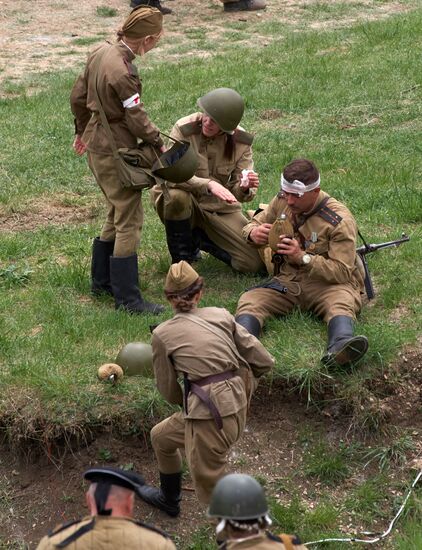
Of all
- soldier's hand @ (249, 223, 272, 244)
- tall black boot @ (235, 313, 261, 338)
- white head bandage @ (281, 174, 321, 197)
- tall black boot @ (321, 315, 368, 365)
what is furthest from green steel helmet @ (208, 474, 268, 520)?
soldier's hand @ (249, 223, 272, 244)

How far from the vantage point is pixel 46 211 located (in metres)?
11.4

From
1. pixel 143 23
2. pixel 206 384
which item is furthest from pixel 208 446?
pixel 143 23

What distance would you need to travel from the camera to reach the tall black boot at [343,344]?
7.40m

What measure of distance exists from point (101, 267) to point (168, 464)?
266cm

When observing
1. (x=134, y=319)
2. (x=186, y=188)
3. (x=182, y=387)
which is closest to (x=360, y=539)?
(x=182, y=387)

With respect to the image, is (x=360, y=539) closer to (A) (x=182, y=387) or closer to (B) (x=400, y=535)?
(B) (x=400, y=535)

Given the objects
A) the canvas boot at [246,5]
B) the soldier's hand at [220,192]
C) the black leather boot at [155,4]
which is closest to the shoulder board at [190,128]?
the soldier's hand at [220,192]

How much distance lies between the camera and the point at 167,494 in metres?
6.88

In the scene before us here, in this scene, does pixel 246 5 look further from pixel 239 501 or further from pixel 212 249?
pixel 239 501

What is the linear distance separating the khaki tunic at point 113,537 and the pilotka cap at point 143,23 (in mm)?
4413

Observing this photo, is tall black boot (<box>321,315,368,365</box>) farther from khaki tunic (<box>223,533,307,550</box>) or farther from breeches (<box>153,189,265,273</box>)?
khaki tunic (<box>223,533,307,550</box>)

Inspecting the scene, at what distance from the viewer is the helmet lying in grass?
7562 millimetres

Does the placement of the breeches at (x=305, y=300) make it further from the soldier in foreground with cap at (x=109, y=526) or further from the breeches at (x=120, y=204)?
the soldier in foreground with cap at (x=109, y=526)

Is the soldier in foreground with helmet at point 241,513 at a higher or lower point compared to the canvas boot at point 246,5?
higher
